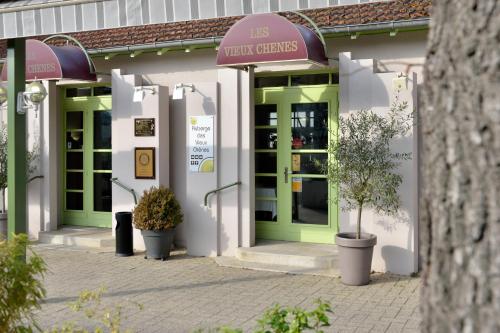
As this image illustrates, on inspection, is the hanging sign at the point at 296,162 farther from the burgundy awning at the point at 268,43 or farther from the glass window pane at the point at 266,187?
the burgundy awning at the point at 268,43

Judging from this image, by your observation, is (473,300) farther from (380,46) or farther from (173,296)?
(380,46)

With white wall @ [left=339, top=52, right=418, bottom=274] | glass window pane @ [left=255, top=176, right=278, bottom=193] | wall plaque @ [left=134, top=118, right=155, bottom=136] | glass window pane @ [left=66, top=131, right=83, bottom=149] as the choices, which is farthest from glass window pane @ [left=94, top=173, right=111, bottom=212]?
white wall @ [left=339, top=52, right=418, bottom=274]

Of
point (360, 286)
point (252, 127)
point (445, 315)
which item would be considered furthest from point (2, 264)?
point (252, 127)

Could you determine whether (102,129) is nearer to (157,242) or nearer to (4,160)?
(4,160)

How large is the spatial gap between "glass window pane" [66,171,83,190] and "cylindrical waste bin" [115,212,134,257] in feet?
8.19

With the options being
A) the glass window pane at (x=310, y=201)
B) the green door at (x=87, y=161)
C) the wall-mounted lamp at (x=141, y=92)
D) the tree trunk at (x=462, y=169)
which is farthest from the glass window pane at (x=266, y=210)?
the tree trunk at (x=462, y=169)

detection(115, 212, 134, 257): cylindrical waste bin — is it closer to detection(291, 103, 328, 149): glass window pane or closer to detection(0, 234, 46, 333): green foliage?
detection(291, 103, 328, 149): glass window pane

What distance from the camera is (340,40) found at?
29.1 ft

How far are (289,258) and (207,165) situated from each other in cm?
201

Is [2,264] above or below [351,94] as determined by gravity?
below

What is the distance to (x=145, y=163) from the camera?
9.77m

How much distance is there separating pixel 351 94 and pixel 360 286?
8.57ft

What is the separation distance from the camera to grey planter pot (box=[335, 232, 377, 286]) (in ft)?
24.2

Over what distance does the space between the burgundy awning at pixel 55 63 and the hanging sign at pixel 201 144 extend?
7.04 feet
